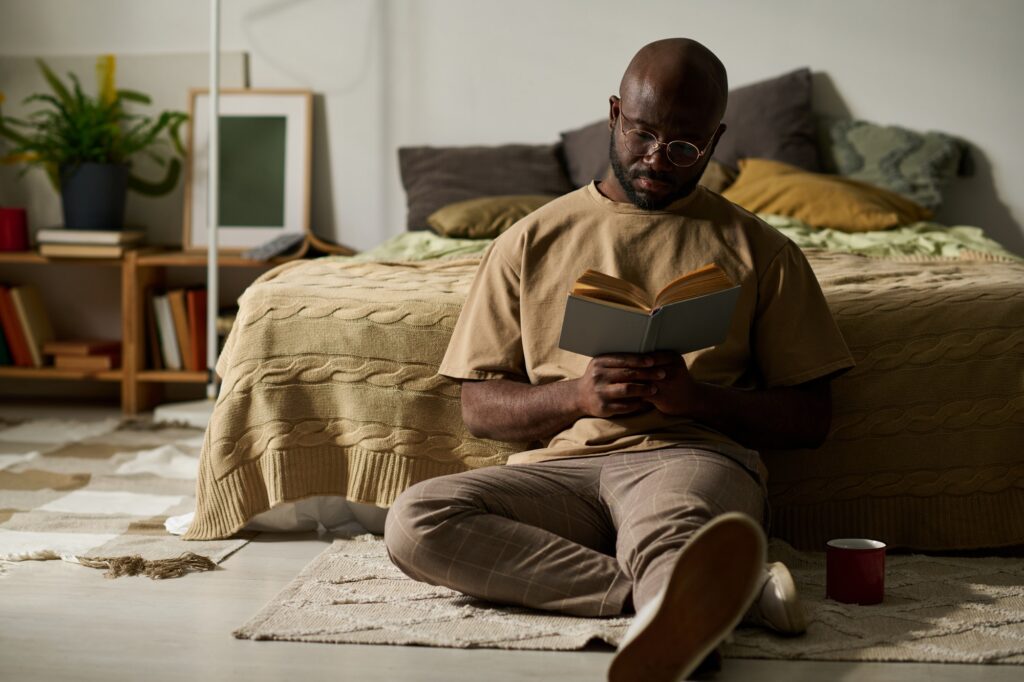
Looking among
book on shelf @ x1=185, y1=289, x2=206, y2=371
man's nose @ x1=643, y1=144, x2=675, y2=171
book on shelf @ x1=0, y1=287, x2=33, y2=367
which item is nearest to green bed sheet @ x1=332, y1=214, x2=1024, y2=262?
book on shelf @ x1=185, y1=289, x2=206, y2=371

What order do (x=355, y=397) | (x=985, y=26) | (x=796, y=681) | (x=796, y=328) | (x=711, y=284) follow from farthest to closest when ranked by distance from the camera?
(x=985, y=26)
(x=355, y=397)
(x=796, y=328)
(x=711, y=284)
(x=796, y=681)

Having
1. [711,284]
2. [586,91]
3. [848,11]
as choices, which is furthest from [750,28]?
[711,284]

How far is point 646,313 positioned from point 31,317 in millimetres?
3029

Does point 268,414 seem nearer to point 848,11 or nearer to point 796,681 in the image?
point 796,681

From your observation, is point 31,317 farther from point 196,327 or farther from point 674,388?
point 674,388

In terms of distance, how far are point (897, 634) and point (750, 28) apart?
2.77m

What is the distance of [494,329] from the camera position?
6.58 ft

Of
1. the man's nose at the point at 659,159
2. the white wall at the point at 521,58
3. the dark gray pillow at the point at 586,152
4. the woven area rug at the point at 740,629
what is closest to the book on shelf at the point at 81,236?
the white wall at the point at 521,58

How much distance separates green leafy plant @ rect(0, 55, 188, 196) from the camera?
4020 mm

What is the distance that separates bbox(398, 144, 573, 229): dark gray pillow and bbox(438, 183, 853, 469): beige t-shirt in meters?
1.90

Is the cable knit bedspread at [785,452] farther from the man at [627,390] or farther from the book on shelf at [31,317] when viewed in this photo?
the book on shelf at [31,317]

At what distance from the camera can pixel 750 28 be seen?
4082 mm

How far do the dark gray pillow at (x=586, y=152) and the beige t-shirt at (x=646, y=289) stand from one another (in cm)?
188

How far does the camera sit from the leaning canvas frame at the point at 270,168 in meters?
4.26
